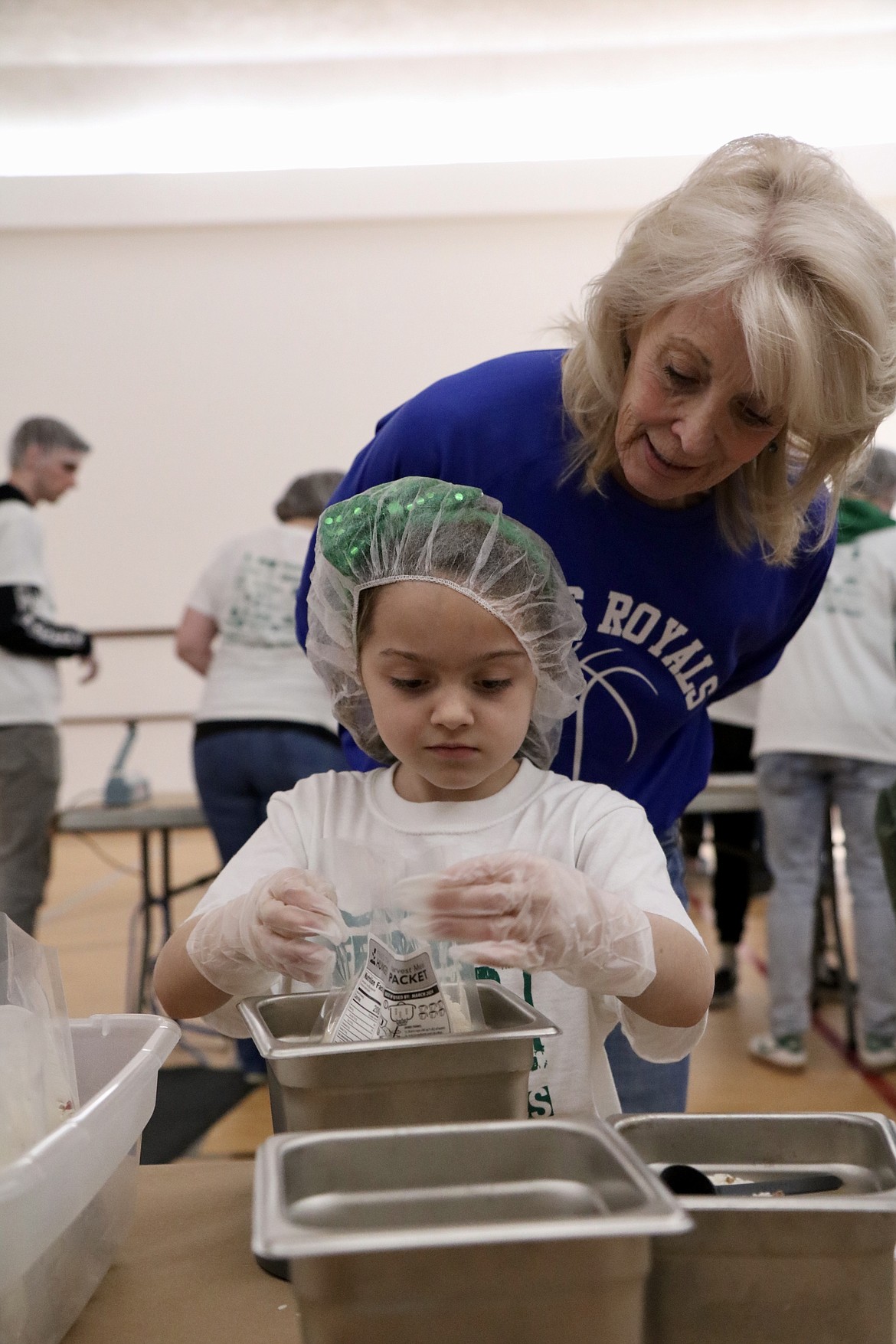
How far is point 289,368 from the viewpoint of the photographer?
6.70 m

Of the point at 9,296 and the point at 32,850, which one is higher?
the point at 9,296

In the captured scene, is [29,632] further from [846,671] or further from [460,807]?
[460,807]

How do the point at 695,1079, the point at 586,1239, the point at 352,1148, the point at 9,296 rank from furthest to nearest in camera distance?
the point at 9,296 → the point at 695,1079 → the point at 352,1148 → the point at 586,1239

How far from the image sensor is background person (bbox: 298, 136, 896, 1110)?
107cm

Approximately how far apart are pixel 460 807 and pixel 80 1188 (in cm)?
48

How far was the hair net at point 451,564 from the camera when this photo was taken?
3.31 ft

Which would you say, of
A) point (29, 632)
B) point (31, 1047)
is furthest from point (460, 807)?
point (29, 632)

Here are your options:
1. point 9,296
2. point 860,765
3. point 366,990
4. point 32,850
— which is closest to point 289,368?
point 9,296

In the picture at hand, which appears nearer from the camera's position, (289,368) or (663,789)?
(663,789)

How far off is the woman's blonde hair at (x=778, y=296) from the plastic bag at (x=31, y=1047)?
728 millimetres

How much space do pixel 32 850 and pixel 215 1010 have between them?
244cm

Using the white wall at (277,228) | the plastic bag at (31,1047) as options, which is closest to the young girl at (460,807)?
the plastic bag at (31,1047)

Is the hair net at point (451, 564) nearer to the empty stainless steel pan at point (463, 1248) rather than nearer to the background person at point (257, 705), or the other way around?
the empty stainless steel pan at point (463, 1248)

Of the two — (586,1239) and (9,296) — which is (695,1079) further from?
(9,296)
